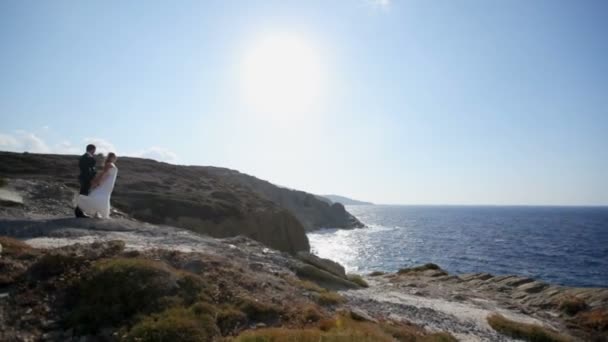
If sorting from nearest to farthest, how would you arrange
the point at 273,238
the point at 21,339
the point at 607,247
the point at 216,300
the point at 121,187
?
the point at 21,339 → the point at 216,300 → the point at 121,187 → the point at 273,238 → the point at 607,247

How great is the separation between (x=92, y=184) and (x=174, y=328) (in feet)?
41.7

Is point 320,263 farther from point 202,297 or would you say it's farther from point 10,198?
point 10,198

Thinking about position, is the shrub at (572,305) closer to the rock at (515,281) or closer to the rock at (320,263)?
the rock at (515,281)

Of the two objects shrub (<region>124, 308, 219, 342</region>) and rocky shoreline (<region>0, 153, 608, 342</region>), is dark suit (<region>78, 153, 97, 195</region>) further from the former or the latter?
shrub (<region>124, 308, 219, 342</region>)

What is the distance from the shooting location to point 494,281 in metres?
32.3

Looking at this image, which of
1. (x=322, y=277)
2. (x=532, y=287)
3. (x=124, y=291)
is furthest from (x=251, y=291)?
(x=532, y=287)

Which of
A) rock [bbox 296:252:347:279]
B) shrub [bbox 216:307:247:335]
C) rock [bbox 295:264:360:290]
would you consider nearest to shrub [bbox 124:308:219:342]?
shrub [bbox 216:307:247:335]

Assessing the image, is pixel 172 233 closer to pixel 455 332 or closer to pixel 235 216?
pixel 455 332

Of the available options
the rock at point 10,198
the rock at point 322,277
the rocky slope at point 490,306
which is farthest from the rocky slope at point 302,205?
the rock at point 322,277

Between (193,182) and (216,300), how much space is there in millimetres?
50505

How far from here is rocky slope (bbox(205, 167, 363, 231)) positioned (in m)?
108

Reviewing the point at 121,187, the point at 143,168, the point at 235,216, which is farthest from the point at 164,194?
the point at 143,168

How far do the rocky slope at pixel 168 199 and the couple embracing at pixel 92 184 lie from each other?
12.2 feet

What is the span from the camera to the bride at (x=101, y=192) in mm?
17594
